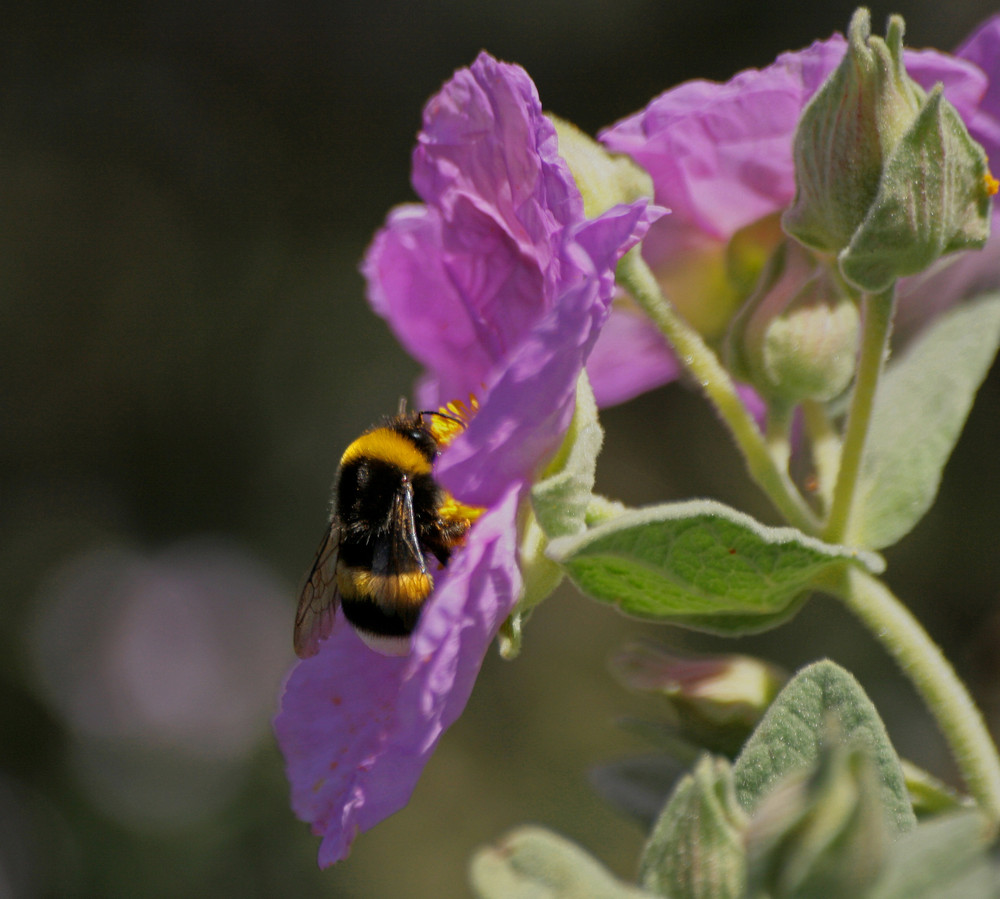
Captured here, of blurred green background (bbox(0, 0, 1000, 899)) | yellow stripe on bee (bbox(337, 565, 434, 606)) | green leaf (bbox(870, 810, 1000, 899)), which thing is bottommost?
blurred green background (bbox(0, 0, 1000, 899))

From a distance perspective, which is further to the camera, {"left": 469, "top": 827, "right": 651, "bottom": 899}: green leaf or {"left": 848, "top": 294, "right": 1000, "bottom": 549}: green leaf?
{"left": 848, "top": 294, "right": 1000, "bottom": 549}: green leaf

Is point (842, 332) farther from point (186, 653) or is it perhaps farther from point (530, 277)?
point (186, 653)

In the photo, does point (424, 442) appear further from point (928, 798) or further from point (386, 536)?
point (928, 798)

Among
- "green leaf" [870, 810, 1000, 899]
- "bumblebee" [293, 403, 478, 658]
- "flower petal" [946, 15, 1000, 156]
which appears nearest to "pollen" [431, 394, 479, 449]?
"bumblebee" [293, 403, 478, 658]

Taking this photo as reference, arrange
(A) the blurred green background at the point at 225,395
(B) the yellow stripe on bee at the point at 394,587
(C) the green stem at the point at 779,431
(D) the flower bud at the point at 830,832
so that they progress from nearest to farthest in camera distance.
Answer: (D) the flower bud at the point at 830,832 → (B) the yellow stripe on bee at the point at 394,587 → (C) the green stem at the point at 779,431 → (A) the blurred green background at the point at 225,395

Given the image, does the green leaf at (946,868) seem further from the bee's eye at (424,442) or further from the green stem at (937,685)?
the bee's eye at (424,442)

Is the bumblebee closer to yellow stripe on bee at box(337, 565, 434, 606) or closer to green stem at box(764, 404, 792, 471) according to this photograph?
yellow stripe on bee at box(337, 565, 434, 606)

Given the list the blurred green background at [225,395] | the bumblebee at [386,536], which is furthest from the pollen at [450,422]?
the blurred green background at [225,395]
